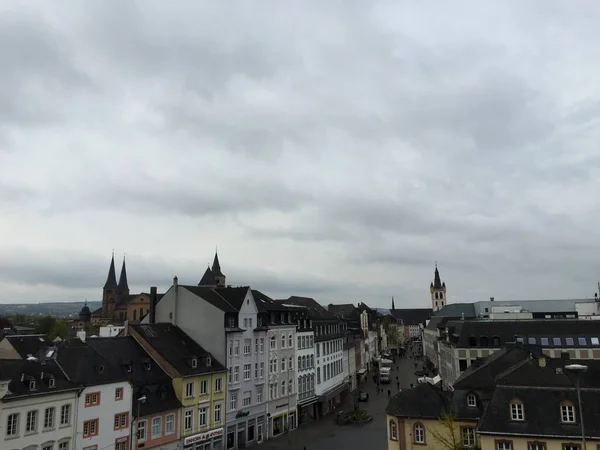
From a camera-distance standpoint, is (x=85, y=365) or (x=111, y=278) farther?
(x=111, y=278)

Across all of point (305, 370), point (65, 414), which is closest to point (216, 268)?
point (305, 370)

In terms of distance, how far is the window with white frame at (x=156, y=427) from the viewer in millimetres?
40656

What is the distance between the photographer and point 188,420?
1735 inches

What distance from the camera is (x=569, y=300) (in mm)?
114938

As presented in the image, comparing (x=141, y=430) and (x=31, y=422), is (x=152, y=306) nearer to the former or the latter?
(x=141, y=430)

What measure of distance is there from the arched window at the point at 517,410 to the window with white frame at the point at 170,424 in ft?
87.0

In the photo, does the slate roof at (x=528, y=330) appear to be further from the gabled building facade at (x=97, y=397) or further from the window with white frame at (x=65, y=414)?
the window with white frame at (x=65, y=414)

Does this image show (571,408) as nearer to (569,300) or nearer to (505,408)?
(505,408)

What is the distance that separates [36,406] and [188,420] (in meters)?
14.4

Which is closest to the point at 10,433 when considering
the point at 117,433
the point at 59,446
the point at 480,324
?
the point at 59,446

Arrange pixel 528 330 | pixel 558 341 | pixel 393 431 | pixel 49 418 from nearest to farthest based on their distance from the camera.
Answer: pixel 49 418 < pixel 393 431 < pixel 558 341 < pixel 528 330

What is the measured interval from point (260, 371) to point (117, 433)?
19524 mm

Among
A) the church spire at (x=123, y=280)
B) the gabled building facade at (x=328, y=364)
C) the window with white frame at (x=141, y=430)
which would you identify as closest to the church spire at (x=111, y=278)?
the church spire at (x=123, y=280)

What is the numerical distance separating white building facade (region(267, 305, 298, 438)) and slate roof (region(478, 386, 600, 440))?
29319 millimetres
